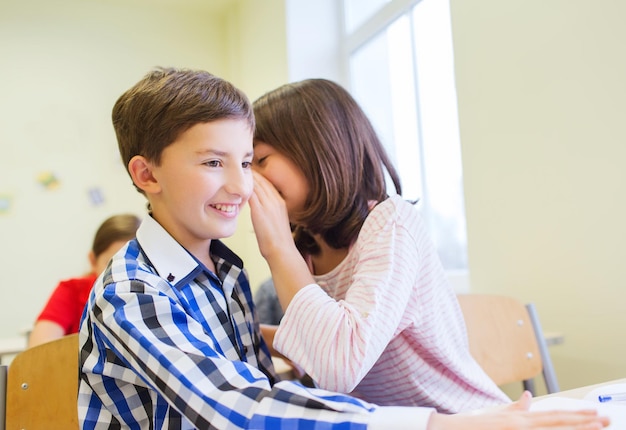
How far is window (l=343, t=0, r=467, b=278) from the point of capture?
94.9 inches

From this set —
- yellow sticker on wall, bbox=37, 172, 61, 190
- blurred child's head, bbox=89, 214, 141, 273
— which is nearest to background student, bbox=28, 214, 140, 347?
blurred child's head, bbox=89, 214, 141, 273

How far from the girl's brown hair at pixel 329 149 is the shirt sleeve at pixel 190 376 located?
0.43 meters

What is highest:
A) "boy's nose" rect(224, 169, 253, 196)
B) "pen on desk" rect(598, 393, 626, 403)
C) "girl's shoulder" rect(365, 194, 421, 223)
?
"boy's nose" rect(224, 169, 253, 196)

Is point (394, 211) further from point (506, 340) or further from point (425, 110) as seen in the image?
point (425, 110)

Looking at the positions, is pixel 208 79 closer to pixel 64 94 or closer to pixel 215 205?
pixel 215 205

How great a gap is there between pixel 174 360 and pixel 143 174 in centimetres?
38

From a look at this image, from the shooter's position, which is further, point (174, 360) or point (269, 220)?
point (269, 220)

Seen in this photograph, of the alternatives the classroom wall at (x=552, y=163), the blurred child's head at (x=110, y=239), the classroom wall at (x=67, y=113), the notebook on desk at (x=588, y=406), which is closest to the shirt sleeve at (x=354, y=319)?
the notebook on desk at (x=588, y=406)

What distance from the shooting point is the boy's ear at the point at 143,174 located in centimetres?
95

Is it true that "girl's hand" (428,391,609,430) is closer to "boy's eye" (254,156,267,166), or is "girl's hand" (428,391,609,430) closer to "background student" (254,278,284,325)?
"boy's eye" (254,156,267,166)

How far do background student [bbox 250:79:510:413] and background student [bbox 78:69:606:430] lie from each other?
11 cm

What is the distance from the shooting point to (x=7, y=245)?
3.68 m

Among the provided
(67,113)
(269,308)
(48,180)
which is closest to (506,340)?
(269,308)

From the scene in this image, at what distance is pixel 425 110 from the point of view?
100 inches
